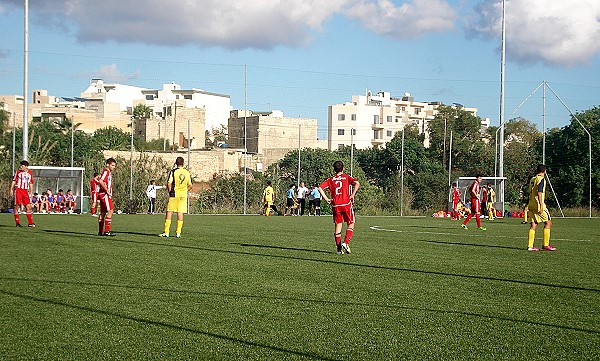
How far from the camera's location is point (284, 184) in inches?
1876

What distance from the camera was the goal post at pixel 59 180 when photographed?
4022 cm

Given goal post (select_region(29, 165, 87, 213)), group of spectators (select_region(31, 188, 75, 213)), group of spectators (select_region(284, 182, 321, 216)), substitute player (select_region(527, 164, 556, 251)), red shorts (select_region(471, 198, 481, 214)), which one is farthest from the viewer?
group of spectators (select_region(284, 182, 321, 216))

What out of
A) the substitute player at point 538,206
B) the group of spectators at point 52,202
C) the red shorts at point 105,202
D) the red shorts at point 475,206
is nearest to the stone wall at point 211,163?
the group of spectators at point 52,202

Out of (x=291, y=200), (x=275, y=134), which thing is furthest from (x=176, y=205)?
(x=275, y=134)

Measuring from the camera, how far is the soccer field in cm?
643

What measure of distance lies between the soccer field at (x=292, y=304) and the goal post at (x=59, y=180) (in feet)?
84.3

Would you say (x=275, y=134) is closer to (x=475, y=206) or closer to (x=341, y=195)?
(x=475, y=206)

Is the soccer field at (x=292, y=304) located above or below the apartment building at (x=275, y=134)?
below

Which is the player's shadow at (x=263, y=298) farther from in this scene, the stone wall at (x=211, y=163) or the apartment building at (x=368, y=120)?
the apartment building at (x=368, y=120)

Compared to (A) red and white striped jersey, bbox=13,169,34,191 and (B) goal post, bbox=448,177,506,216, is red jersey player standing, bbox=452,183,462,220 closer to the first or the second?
(B) goal post, bbox=448,177,506,216

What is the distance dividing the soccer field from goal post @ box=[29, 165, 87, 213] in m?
25.7

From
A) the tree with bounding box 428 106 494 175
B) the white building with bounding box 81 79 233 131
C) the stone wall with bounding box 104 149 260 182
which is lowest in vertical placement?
the stone wall with bounding box 104 149 260 182

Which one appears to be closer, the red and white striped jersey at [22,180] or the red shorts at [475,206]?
the red and white striped jersey at [22,180]

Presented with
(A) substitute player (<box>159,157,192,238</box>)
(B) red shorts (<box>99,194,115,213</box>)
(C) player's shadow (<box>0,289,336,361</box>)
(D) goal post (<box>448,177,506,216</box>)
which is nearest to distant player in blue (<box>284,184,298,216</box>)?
(D) goal post (<box>448,177,506,216</box>)
